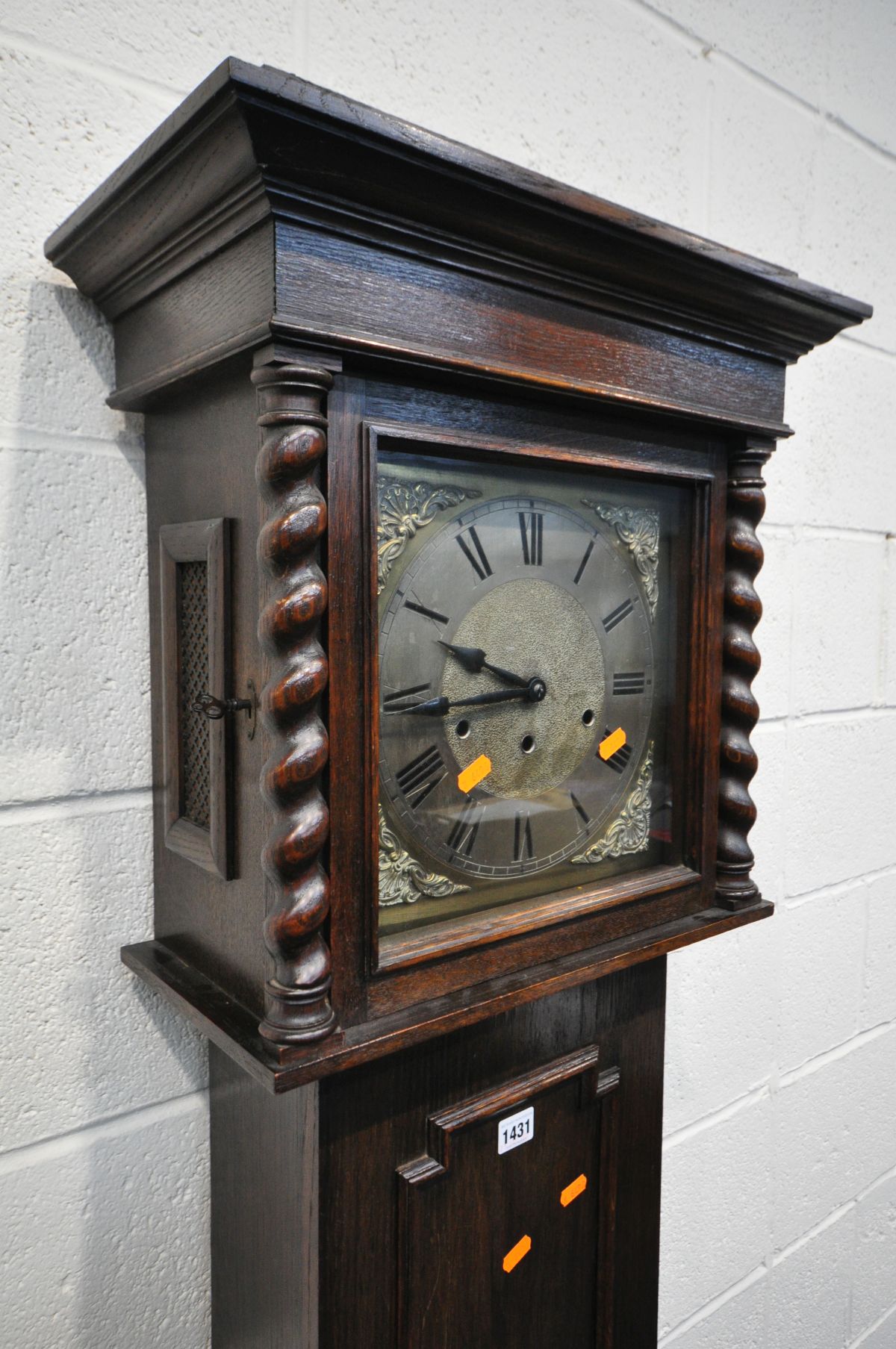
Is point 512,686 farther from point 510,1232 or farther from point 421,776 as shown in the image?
point 510,1232

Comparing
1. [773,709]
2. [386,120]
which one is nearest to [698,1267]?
[773,709]

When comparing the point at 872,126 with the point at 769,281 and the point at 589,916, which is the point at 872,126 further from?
the point at 589,916

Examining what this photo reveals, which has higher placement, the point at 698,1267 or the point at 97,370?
the point at 97,370

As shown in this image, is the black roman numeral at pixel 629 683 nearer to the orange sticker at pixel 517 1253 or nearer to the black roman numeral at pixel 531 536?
the black roman numeral at pixel 531 536

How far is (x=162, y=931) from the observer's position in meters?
0.71

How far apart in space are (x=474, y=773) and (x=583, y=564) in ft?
0.59

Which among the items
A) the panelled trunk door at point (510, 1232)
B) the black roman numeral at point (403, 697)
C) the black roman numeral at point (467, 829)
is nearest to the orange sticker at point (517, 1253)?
the panelled trunk door at point (510, 1232)

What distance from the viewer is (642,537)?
744 millimetres

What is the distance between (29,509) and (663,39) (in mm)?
846

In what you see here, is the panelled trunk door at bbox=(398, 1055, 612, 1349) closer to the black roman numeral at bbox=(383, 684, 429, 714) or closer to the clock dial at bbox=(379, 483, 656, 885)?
the clock dial at bbox=(379, 483, 656, 885)

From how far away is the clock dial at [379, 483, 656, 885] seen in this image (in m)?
0.61

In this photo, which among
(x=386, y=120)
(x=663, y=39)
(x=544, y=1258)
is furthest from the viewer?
(x=663, y=39)

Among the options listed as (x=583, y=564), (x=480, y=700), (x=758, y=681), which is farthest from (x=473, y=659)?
(x=758, y=681)

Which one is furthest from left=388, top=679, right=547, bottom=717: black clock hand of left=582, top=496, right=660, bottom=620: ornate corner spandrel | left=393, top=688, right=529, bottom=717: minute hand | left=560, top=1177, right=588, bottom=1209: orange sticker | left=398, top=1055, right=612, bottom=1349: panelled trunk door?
left=560, top=1177, right=588, bottom=1209: orange sticker
